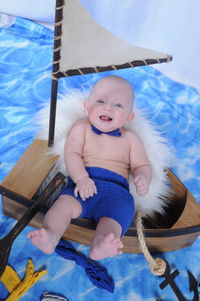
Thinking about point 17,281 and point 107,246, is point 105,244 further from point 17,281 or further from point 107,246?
point 17,281

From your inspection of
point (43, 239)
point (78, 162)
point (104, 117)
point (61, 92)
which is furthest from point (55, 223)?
point (61, 92)

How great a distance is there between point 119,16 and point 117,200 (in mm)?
1189

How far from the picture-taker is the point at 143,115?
988 mm

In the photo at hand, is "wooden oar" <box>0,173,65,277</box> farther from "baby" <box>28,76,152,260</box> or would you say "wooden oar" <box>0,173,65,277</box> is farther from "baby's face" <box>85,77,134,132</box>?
"baby's face" <box>85,77,134,132</box>

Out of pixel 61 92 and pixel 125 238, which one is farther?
pixel 61 92

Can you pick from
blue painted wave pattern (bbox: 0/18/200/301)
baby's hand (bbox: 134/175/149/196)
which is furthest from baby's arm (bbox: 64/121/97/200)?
blue painted wave pattern (bbox: 0/18/200/301)

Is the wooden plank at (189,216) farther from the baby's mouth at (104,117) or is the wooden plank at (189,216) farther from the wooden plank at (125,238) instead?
the baby's mouth at (104,117)

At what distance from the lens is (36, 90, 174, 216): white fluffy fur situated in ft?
2.90

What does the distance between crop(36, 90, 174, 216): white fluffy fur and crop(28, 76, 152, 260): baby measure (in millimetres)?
37

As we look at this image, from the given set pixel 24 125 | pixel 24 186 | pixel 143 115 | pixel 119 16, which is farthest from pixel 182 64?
pixel 24 186

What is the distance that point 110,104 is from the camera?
0.82 meters

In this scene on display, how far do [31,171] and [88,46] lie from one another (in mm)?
377

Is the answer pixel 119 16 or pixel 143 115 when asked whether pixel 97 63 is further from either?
pixel 119 16

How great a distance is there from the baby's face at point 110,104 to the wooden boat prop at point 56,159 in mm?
93
